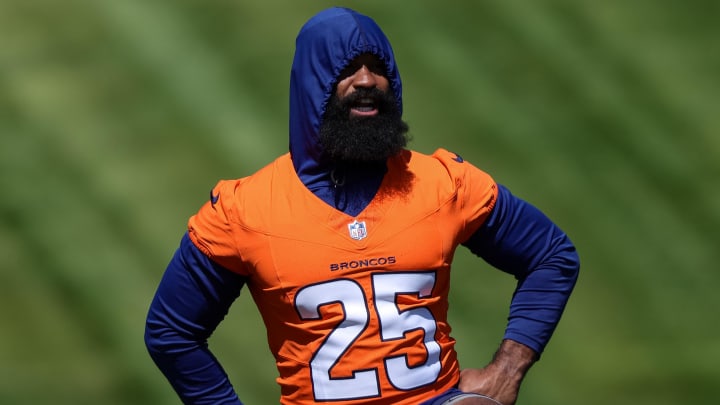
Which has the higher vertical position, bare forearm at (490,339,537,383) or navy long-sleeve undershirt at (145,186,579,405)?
navy long-sleeve undershirt at (145,186,579,405)

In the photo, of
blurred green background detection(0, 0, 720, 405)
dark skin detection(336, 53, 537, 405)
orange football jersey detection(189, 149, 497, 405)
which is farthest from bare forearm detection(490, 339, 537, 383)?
blurred green background detection(0, 0, 720, 405)

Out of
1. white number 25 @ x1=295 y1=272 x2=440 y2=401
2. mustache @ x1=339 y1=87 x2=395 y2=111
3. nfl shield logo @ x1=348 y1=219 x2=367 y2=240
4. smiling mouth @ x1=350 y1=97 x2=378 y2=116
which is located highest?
mustache @ x1=339 y1=87 x2=395 y2=111

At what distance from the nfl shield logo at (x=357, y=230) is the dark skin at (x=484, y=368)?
0.17 metres

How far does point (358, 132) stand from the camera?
195cm

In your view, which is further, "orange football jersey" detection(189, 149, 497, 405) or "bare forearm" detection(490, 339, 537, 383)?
"bare forearm" detection(490, 339, 537, 383)

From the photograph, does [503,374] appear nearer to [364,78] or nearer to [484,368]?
[484,368]

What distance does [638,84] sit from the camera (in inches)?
124

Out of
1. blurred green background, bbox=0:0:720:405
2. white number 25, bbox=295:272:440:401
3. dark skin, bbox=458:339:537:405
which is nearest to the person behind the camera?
white number 25, bbox=295:272:440:401

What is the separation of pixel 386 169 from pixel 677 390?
1.43 m

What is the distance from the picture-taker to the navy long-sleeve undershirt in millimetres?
2016

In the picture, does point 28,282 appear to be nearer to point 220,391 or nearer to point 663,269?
point 220,391

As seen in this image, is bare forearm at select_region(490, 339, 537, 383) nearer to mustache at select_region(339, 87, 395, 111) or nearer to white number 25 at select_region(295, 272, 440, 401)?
white number 25 at select_region(295, 272, 440, 401)

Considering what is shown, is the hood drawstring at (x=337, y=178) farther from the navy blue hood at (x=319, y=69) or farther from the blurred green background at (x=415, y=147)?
the blurred green background at (x=415, y=147)

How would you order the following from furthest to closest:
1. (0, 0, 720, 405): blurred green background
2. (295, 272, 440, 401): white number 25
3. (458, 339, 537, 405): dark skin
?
1. (0, 0, 720, 405): blurred green background
2. (458, 339, 537, 405): dark skin
3. (295, 272, 440, 401): white number 25
